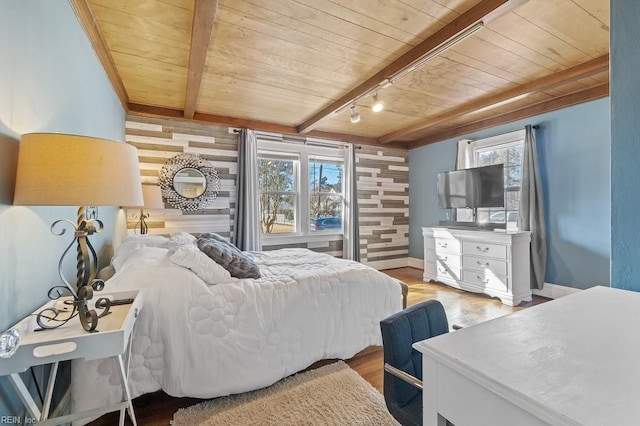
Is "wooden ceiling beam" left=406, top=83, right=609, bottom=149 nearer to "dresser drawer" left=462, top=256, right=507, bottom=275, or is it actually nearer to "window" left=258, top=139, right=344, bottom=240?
"window" left=258, top=139, right=344, bottom=240

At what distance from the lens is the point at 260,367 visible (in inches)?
73.0

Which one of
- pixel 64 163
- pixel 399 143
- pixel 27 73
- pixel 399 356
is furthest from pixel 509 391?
pixel 399 143

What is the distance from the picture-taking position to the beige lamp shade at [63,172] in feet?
3.24

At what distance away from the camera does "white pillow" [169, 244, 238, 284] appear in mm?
1880

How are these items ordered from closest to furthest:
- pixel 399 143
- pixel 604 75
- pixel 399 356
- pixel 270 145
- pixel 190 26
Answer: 1. pixel 399 356
2. pixel 190 26
3. pixel 604 75
4. pixel 270 145
5. pixel 399 143

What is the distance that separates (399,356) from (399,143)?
5082 mm

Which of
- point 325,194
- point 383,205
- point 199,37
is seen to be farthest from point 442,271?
point 199,37

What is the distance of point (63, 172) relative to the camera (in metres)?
1.00

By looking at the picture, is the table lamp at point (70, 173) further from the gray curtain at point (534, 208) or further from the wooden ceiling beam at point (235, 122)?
the gray curtain at point (534, 208)

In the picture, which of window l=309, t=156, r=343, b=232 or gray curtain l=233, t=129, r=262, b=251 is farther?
window l=309, t=156, r=343, b=232

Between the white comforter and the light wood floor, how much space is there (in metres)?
0.16

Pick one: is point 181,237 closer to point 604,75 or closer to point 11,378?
point 11,378

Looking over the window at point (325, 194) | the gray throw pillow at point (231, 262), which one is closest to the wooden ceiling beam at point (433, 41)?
the window at point (325, 194)

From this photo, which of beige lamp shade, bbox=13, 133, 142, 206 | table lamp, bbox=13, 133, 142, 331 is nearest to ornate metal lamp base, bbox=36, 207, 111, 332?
table lamp, bbox=13, 133, 142, 331
